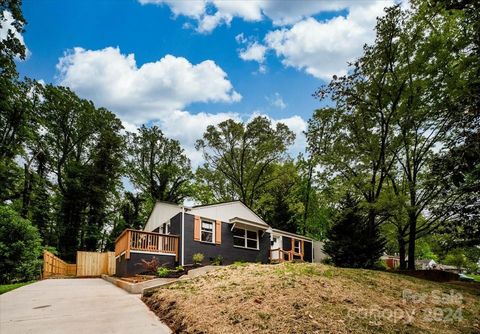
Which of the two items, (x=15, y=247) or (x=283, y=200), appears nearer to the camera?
(x=15, y=247)

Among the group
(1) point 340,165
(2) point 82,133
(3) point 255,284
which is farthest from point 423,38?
(2) point 82,133

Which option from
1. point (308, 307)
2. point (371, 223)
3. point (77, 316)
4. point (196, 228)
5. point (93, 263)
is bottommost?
point (93, 263)

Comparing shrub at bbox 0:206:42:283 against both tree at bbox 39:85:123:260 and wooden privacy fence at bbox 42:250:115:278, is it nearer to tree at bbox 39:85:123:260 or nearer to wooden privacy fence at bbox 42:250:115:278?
wooden privacy fence at bbox 42:250:115:278

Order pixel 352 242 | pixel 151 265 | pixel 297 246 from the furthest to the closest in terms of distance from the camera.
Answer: pixel 297 246, pixel 352 242, pixel 151 265

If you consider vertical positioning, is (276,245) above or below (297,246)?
above

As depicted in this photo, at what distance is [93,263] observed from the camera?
21.1 meters

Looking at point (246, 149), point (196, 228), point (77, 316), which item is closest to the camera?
point (77, 316)

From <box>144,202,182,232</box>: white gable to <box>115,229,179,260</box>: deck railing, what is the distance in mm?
1818

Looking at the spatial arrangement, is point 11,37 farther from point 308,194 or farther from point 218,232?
point 308,194

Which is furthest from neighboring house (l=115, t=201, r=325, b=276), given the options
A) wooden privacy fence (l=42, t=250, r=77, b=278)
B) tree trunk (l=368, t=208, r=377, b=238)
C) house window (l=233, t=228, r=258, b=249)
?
tree trunk (l=368, t=208, r=377, b=238)

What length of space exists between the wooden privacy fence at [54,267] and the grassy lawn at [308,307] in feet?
44.3

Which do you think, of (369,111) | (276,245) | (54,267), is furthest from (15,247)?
(369,111)

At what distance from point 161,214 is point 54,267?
24.1 ft

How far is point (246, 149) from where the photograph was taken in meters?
27.7
